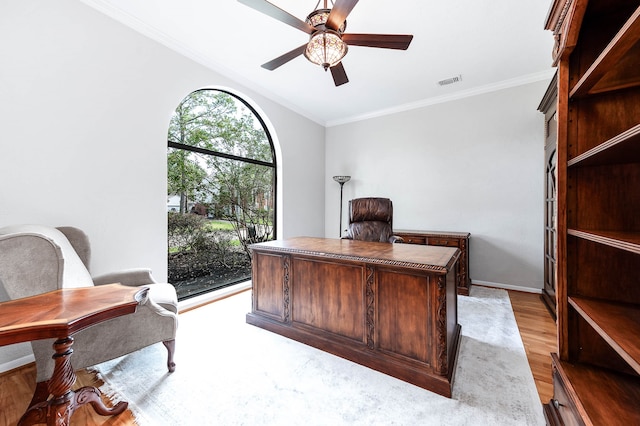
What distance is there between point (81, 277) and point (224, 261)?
1.82m

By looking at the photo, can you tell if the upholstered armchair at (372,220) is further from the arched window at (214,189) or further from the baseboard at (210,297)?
the baseboard at (210,297)

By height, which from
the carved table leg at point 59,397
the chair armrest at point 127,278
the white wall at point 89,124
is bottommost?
the carved table leg at point 59,397

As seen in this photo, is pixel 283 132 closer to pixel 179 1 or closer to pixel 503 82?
pixel 179 1

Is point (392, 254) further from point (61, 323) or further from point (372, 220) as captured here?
point (61, 323)

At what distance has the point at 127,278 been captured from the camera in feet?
6.57

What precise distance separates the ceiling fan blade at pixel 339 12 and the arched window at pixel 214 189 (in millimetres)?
2075

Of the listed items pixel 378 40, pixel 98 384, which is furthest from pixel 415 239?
pixel 98 384

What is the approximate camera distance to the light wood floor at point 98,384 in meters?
1.35

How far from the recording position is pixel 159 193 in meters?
2.57

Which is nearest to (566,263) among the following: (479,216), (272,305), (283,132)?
(272,305)

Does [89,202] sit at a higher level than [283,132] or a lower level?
lower

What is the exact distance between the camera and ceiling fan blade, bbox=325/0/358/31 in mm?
1473

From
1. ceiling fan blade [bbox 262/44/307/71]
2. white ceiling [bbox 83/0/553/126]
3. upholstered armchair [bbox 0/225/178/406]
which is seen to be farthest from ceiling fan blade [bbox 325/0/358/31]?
upholstered armchair [bbox 0/225/178/406]

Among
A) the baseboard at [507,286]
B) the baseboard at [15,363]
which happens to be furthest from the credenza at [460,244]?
the baseboard at [15,363]
